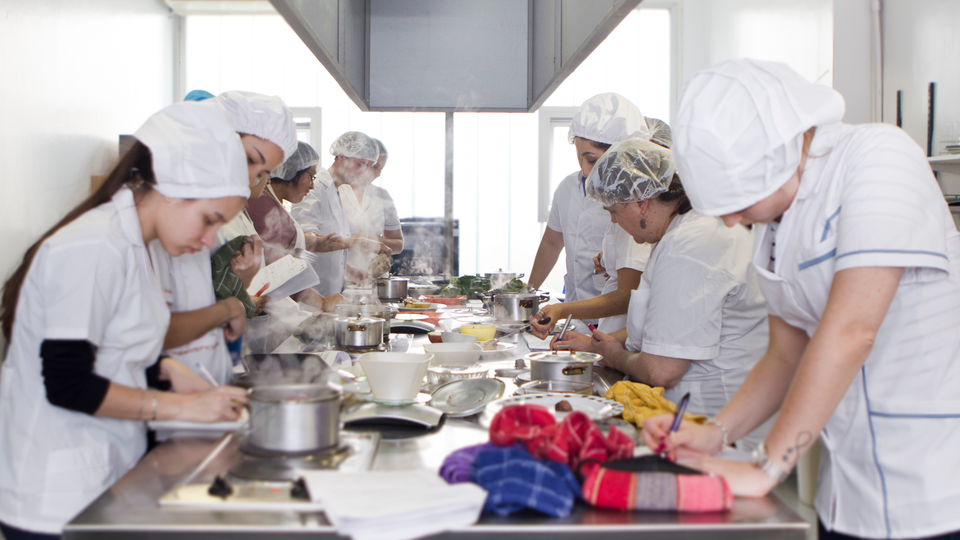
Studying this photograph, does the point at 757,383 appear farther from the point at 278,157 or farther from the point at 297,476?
the point at 278,157

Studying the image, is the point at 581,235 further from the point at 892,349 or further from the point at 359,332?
the point at 892,349

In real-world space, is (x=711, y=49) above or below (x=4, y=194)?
above

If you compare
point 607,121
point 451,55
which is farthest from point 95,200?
point 451,55

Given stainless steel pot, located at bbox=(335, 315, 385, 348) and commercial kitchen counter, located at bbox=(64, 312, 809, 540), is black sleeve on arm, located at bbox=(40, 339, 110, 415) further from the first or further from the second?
stainless steel pot, located at bbox=(335, 315, 385, 348)

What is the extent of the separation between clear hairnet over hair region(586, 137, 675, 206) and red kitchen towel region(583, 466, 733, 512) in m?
1.20

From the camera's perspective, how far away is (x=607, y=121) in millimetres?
2943

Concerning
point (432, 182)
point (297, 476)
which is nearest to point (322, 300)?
point (297, 476)

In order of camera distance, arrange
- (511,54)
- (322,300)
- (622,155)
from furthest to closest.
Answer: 1. (511,54)
2. (322,300)
3. (622,155)

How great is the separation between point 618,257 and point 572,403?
3.54 feet

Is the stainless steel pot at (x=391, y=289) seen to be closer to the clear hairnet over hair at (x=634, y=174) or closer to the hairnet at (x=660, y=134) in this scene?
the hairnet at (x=660, y=134)

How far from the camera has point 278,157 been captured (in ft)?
6.34

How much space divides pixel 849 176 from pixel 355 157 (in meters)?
3.63

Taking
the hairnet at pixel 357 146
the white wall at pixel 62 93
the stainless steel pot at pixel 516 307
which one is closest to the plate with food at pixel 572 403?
the stainless steel pot at pixel 516 307

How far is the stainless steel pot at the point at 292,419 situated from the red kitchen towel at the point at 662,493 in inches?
17.6
